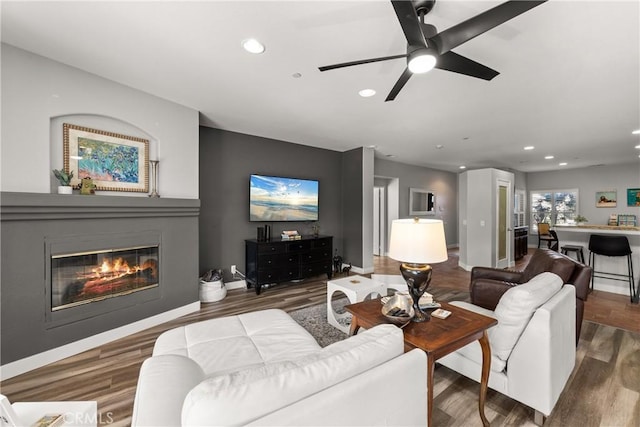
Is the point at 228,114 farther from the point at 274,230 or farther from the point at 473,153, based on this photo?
the point at 473,153

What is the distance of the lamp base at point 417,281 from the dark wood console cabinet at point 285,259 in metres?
2.71

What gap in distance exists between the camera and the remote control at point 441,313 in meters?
1.59

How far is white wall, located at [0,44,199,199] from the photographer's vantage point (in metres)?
2.03

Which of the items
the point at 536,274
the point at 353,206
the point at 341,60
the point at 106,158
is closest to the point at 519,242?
the point at 353,206

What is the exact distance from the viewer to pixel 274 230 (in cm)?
463

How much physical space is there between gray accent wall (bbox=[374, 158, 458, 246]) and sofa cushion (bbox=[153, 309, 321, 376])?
16.8ft

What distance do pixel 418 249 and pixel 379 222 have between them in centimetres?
564

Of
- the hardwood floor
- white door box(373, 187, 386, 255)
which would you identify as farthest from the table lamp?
white door box(373, 187, 386, 255)

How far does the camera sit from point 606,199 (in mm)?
7227

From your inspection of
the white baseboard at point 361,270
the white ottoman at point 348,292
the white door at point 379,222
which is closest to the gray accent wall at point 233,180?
the white baseboard at point 361,270

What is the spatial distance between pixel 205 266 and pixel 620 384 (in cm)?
443

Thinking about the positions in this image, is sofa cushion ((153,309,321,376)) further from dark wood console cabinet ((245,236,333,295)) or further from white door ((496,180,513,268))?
white door ((496,180,513,268))

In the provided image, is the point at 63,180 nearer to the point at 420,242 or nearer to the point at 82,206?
the point at 82,206

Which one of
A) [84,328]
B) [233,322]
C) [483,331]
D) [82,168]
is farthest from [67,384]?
[483,331]
